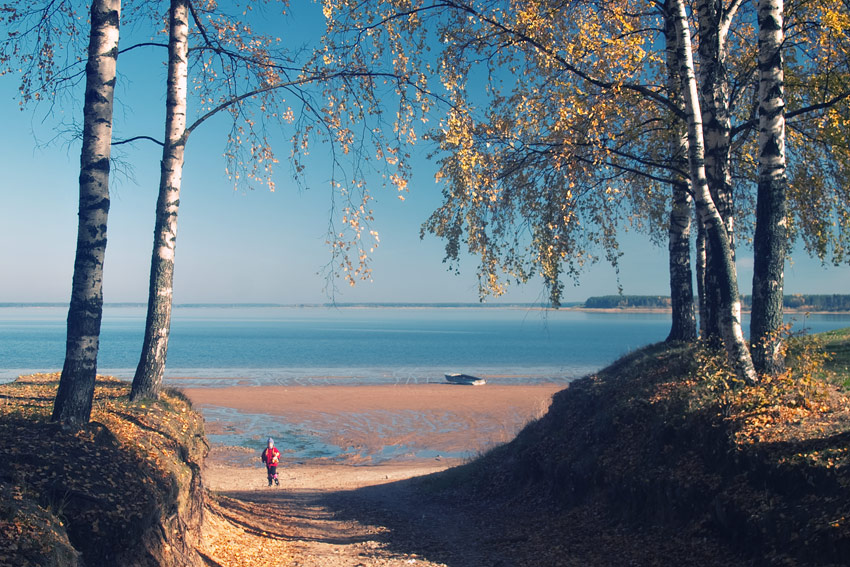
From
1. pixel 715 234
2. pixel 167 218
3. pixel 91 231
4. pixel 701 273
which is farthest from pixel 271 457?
pixel 715 234

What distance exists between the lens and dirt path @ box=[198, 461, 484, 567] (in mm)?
8844

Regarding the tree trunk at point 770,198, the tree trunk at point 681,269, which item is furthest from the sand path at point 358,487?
the tree trunk at point 681,269

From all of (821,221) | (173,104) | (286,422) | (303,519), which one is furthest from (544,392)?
(173,104)

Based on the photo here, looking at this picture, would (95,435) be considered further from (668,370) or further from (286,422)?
(286,422)

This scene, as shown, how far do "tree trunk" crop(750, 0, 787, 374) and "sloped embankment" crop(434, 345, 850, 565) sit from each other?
0.82m

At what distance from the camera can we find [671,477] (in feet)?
27.2

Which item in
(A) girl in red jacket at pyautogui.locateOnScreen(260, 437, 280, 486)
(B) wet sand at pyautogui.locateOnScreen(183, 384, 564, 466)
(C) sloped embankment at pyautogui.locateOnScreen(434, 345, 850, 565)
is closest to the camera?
(C) sloped embankment at pyautogui.locateOnScreen(434, 345, 850, 565)

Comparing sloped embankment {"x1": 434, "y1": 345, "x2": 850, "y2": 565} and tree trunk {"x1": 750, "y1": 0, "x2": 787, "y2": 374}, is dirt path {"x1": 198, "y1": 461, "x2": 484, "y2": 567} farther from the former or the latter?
tree trunk {"x1": 750, "y1": 0, "x2": 787, "y2": 374}

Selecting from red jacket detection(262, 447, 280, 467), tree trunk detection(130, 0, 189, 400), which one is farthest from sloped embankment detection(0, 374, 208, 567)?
red jacket detection(262, 447, 280, 467)

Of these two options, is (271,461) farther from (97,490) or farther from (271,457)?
(97,490)

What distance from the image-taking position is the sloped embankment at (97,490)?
5016mm

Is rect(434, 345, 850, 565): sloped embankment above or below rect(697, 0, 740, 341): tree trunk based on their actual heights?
below

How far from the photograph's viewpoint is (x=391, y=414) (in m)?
38.0

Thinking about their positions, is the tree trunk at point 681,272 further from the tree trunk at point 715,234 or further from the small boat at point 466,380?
the small boat at point 466,380
